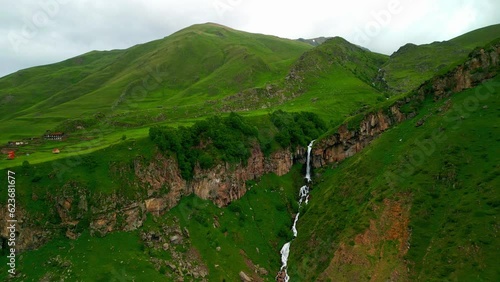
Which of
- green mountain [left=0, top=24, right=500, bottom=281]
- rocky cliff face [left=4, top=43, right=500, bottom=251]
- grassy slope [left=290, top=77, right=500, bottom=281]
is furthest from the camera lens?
rocky cliff face [left=4, top=43, right=500, bottom=251]

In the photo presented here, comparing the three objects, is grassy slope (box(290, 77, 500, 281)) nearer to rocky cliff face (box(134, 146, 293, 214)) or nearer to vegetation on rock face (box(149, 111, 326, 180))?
rocky cliff face (box(134, 146, 293, 214))

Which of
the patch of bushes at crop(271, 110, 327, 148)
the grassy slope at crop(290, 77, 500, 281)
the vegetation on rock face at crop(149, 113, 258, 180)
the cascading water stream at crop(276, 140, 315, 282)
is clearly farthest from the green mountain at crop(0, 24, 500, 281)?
the patch of bushes at crop(271, 110, 327, 148)

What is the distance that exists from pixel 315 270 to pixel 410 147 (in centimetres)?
3823

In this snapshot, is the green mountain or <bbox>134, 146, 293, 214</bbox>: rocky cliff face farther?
<bbox>134, 146, 293, 214</bbox>: rocky cliff face

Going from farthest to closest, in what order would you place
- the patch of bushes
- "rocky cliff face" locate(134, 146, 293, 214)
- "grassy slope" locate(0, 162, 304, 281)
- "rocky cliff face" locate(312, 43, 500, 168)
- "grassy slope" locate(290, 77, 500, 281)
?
the patch of bushes < "rocky cliff face" locate(312, 43, 500, 168) < "rocky cliff face" locate(134, 146, 293, 214) < "grassy slope" locate(0, 162, 304, 281) < "grassy slope" locate(290, 77, 500, 281)

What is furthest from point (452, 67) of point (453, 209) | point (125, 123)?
point (125, 123)

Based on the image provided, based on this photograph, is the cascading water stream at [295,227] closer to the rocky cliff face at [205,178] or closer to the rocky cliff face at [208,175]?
the rocky cliff face at [208,175]

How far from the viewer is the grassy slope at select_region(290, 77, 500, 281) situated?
2452 inches

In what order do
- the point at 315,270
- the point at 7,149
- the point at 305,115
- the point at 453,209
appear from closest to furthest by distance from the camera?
the point at 453,209 → the point at 315,270 → the point at 7,149 → the point at 305,115

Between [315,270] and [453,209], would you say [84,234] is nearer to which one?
[315,270]

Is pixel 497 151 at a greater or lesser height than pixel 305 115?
lesser

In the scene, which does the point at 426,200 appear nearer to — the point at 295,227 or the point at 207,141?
the point at 295,227

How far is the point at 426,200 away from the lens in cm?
7481

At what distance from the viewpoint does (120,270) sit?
226 feet
